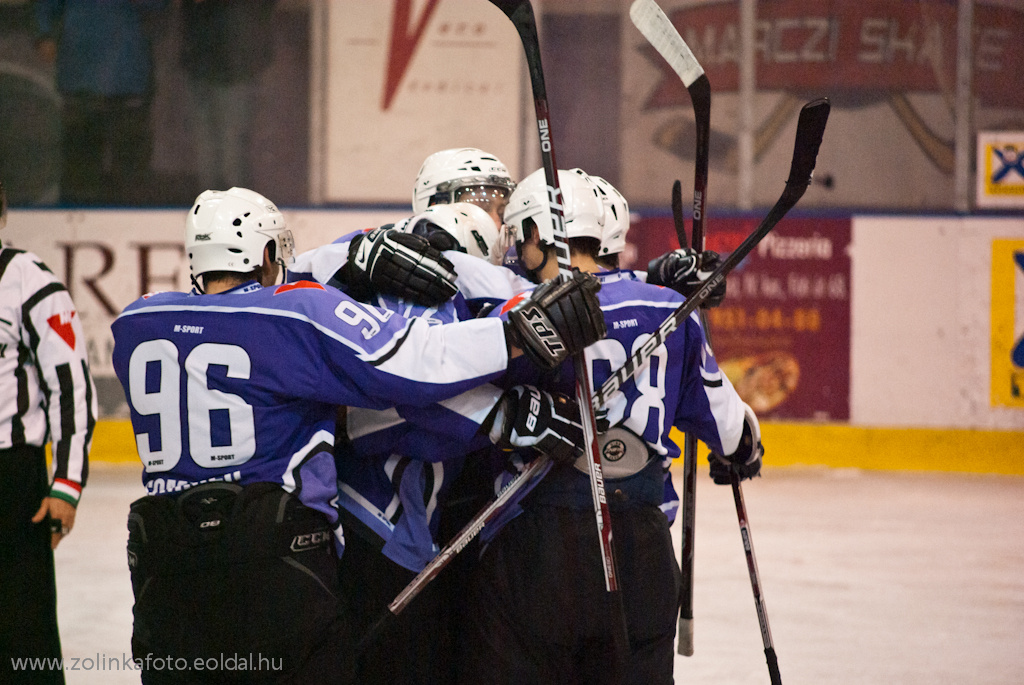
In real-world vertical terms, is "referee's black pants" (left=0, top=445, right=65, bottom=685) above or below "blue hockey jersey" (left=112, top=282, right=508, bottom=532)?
below

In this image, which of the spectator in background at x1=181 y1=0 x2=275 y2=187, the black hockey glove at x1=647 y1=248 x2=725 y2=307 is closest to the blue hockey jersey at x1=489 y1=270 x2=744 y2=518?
the black hockey glove at x1=647 y1=248 x2=725 y2=307

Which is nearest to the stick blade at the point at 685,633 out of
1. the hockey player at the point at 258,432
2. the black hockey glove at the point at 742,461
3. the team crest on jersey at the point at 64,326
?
the black hockey glove at the point at 742,461

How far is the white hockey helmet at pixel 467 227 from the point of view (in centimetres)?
212

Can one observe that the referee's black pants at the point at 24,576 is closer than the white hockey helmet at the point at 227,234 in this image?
No

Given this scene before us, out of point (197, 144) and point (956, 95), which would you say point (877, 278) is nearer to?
point (956, 95)

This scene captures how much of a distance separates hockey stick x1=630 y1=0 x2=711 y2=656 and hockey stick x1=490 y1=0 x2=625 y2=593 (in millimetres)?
273

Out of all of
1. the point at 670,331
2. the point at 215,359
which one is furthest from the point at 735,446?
the point at 215,359

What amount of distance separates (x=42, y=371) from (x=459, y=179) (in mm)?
1018

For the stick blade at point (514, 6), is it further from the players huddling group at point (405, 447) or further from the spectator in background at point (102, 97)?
the spectator in background at point (102, 97)

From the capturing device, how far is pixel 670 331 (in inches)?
72.3

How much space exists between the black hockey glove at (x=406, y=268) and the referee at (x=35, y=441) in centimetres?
83

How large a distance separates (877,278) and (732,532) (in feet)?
8.62

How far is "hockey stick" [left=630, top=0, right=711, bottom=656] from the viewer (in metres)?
2.05

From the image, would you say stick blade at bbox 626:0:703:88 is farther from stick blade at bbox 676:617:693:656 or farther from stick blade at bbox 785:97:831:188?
stick blade at bbox 676:617:693:656
